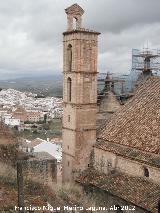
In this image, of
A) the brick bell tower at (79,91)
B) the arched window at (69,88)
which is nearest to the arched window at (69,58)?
the brick bell tower at (79,91)

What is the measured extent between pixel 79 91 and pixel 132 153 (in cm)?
586

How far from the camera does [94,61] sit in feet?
90.0

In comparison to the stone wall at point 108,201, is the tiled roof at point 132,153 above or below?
above

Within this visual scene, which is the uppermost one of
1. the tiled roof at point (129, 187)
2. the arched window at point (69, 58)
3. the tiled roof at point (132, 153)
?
the arched window at point (69, 58)

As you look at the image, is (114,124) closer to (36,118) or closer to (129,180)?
(129,180)

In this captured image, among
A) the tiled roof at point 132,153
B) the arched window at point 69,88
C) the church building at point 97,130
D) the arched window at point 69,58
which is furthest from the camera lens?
the arched window at point 69,88

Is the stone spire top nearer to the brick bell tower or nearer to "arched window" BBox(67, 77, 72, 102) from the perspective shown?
the brick bell tower

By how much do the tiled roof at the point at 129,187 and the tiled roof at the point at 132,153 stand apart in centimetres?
118

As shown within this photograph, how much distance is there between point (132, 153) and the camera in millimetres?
23688

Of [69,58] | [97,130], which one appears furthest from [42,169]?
[69,58]

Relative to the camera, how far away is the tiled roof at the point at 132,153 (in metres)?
22.1

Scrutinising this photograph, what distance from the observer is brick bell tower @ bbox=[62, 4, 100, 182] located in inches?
1059

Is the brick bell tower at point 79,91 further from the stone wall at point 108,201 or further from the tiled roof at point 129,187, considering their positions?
the stone wall at point 108,201

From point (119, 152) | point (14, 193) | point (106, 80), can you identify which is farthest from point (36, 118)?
point (14, 193)
